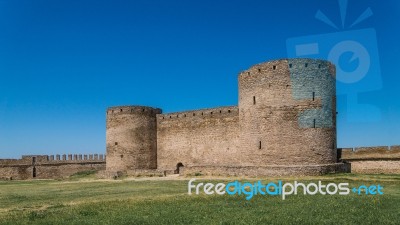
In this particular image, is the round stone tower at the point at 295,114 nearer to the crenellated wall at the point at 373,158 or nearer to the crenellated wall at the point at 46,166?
the crenellated wall at the point at 373,158

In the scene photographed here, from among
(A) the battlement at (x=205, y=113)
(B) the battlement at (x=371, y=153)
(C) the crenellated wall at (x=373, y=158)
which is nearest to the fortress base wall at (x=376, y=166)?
(C) the crenellated wall at (x=373, y=158)

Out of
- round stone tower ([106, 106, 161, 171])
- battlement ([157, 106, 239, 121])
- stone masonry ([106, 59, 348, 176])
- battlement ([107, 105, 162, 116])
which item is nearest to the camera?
stone masonry ([106, 59, 348, 176])

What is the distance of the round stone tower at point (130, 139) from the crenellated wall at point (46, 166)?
6.67 m

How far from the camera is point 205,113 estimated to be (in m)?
27.6

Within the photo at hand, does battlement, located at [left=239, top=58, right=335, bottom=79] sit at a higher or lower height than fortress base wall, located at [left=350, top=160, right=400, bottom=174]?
higher

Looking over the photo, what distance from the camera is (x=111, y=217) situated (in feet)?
32.3

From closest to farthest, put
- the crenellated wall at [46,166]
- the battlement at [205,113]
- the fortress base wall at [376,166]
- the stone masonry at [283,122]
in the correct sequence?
the stone masonry at [283,122] → the fortress base wall at [376,166] → the battlement at [205,113] → the crenellated wall at [46,166]

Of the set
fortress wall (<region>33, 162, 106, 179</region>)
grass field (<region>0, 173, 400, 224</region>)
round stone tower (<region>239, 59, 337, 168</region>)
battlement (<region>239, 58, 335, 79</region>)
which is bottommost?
fortress wall (<region>33, 162, 106, 179</region>)

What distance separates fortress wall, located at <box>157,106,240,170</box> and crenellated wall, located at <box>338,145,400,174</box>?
22.4 ft

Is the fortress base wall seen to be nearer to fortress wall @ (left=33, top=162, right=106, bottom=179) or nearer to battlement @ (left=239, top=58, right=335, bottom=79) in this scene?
battlement @ (left=239, top=58, right=335, bottom=79)

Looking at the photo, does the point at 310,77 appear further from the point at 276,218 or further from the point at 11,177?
the point at 11,177

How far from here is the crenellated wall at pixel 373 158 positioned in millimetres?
23422

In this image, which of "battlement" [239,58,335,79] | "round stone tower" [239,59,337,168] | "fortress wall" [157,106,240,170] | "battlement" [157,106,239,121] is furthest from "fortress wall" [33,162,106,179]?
"battlement" [239,58,335,79]

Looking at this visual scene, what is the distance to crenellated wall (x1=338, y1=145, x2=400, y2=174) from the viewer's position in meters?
23.4
